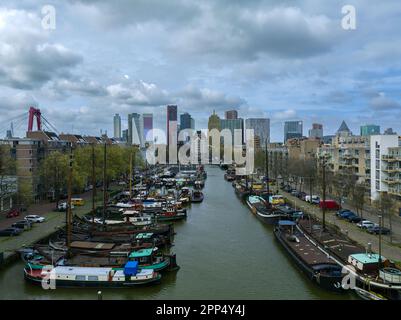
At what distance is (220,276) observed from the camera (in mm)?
→ 18078

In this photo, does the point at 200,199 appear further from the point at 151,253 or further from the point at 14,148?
the point at 151,253

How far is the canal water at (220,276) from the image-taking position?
53.1 ft

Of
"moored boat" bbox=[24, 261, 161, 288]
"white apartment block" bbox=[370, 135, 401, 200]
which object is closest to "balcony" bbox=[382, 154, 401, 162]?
"white apartment block" bbox=[370, 135, 401, 200]

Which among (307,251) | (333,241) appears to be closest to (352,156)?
(333,241)

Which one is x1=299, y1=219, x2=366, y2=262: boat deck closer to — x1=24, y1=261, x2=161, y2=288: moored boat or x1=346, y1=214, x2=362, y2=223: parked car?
→ x1=346, y1=214, x2=362, y2=223: parked car

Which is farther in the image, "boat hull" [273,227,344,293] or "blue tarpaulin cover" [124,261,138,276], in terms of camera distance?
"blue tarpaulin cover" [124,261,138,276]

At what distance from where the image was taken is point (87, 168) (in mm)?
44844

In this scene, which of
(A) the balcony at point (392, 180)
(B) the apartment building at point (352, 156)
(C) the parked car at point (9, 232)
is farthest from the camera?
(B) the apartment building at point (352, 156)

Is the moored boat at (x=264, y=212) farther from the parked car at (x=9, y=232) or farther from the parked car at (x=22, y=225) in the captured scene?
the parked car at (x=9, y=232)

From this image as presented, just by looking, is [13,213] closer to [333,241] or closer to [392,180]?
[333,241]

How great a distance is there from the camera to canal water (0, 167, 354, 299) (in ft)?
53.1

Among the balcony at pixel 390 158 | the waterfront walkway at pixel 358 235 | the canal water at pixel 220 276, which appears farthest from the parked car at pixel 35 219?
the balcony at pixel 390 158

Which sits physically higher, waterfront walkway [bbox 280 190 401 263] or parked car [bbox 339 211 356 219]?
parked car [bbox 339 211 356 219]
